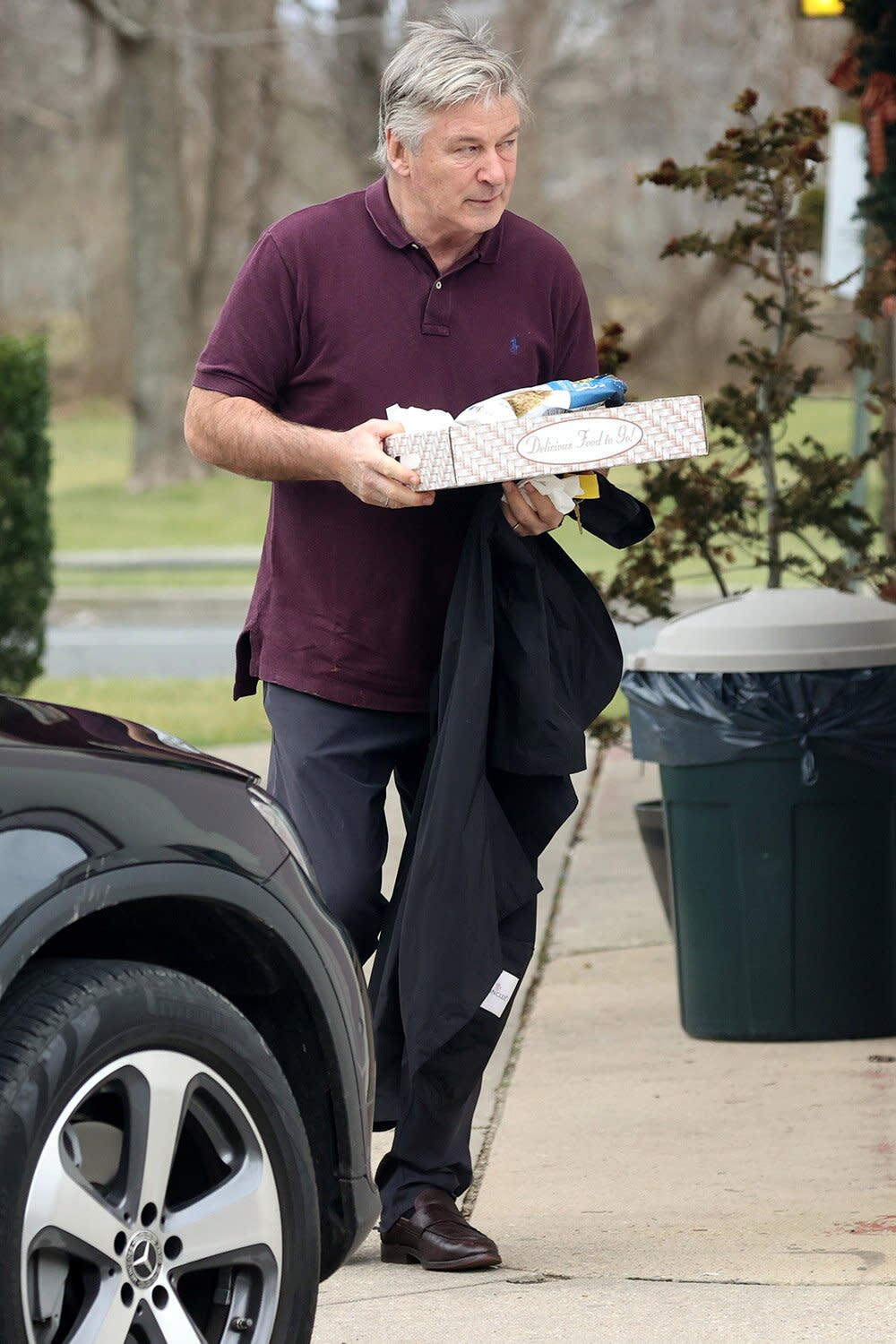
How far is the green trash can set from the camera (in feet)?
16.4

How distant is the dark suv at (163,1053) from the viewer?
2459 mm

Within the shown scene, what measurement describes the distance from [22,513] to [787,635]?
6.91 meters

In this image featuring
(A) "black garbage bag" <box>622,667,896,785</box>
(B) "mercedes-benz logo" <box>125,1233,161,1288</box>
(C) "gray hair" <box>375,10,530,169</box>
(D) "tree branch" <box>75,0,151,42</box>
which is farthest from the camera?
(D) "tree branch" <box>75,0,151,42</box>

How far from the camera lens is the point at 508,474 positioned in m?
3.42

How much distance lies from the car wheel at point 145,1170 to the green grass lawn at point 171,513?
1238 cm

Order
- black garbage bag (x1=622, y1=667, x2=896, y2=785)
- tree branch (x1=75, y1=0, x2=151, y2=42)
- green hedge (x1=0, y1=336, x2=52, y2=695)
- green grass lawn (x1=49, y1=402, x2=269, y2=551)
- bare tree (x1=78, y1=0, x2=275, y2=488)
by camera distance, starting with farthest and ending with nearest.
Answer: bare tree (x1=78, y1=0, x2=275, y2=488) < tree branch (x1=75, y1=0, x2=151, y2=42) < green grass lawn (x1=49, y1=402, x2=269, y2=551) < green hedge (x1=0, y1=336, x2=52, y2=695) < black garbage bag (x1=622, y1=667, x2=896, y2=785)

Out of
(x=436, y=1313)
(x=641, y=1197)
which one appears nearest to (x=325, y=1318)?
(x=436, y=1313)

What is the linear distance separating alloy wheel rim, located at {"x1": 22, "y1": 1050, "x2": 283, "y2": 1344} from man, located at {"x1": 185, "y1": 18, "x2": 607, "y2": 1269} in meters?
0.95

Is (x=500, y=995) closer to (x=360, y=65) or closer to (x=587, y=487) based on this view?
(x=587, y=487)

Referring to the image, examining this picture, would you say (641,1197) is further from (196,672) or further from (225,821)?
(196,672)

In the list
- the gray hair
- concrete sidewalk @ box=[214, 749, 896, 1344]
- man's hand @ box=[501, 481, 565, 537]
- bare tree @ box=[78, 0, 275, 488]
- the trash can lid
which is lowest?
concrete sidewalk @ box=[214, 749, 896, 1344]

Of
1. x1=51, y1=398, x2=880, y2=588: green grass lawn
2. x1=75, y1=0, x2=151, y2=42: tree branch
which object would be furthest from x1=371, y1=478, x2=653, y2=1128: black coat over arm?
x1=75, y1=0, x2=151, y2=42: tree branch

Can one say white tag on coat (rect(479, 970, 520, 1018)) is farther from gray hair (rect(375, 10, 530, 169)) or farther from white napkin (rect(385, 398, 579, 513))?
gray hair (rect(375, 10, 530, 169))

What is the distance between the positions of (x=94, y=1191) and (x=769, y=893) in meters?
2.89
